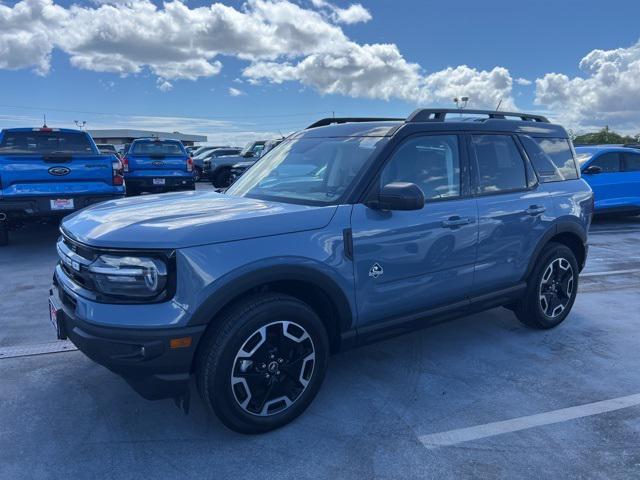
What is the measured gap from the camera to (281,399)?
115 inches

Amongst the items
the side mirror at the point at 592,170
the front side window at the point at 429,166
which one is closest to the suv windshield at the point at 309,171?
the front side window at the point at 429,166

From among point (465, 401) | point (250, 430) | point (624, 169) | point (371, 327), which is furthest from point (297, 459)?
point (624, 169)

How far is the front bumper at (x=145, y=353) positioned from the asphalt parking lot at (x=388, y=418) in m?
0.44

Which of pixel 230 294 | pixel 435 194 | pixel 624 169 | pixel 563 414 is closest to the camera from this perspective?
pixel 230 294

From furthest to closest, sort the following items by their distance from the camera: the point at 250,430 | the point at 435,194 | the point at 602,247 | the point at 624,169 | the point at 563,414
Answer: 1. the point at 624,169
2. the point at 602,247
3. the point at 435,194
4. the point at 563,414
5. the point at 250,430

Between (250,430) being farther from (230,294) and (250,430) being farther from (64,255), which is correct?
(64,255)

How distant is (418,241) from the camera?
10.9 ft

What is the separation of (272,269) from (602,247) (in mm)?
7653

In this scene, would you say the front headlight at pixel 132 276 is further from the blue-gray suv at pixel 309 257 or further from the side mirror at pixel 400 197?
the side mirror at pixel 400 197

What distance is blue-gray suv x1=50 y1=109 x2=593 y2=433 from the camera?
253 cm


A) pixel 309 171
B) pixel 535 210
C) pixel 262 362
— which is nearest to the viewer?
pixel 262 362

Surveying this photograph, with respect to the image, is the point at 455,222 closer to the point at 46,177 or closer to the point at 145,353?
the point at 145,353

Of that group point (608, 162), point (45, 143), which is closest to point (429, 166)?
point (45, 143)

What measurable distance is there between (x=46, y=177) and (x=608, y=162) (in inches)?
417
